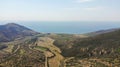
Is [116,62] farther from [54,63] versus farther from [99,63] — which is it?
[54,63]

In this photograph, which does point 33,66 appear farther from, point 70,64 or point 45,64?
point 70,64

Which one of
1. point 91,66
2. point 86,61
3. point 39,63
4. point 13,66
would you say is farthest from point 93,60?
point 13,66

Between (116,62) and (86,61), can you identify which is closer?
(116,62)

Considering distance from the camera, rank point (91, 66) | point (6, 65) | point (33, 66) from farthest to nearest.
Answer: point (6, 65) → point (33, 66) → point (91, 66)

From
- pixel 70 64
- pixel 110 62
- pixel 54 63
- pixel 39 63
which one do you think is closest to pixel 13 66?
pixel 39 63

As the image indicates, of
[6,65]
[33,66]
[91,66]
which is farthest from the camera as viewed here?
[6,65]

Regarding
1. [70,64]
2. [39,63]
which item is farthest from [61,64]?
[39,63]

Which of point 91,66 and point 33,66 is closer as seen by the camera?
point 91,66
